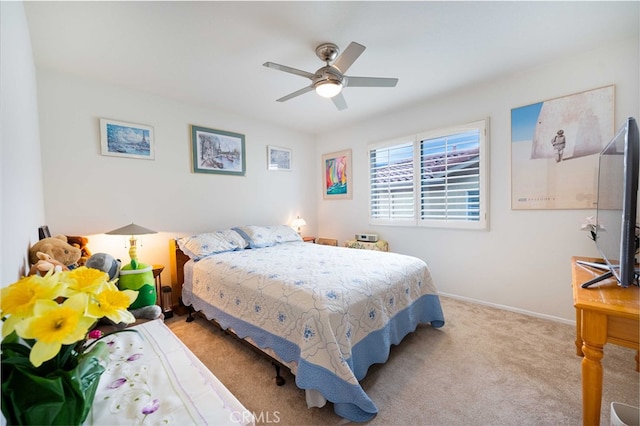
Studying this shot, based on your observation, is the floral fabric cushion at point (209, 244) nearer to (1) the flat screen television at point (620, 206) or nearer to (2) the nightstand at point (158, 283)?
(2) the nightstand at point (158, 283)

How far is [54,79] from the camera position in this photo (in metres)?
2.42

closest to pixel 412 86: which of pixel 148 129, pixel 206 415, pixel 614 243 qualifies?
pixel 614 243

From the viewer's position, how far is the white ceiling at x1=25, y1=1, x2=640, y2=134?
175cm

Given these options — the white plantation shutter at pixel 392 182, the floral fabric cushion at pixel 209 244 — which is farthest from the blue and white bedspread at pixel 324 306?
the white plantation shutter at pixel 392 182

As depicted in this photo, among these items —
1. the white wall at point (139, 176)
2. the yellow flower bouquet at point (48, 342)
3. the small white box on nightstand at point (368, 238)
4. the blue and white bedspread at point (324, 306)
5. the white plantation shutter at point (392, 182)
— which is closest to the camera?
the yellow flower bouquet at point (48, 342)

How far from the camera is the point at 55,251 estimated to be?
165 centimetres

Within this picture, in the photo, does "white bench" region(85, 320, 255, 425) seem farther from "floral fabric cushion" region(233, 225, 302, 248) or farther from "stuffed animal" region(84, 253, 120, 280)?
"floral fabric cushion" region(233, 225, 302, 248)

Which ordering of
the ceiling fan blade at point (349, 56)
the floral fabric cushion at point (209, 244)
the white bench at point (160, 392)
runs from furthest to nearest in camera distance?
1. the floral fabric cushion at point (209, 244)
2. the ceiling fan blade at point (349, 56)
3. the white bench at point (160, 392)

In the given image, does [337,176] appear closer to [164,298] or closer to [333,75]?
[333,75]

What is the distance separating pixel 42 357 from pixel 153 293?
2.05 m

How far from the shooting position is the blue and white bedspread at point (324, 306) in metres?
1.46

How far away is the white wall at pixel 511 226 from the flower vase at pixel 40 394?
3477 millimetres

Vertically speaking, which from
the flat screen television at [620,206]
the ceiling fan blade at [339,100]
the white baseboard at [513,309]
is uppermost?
the ceiling fan blade at [339,100]

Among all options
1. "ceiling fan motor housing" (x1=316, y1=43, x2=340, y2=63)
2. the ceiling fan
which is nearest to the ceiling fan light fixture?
the ceiling fan
